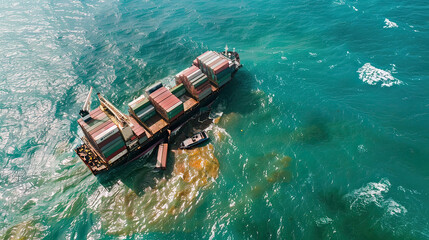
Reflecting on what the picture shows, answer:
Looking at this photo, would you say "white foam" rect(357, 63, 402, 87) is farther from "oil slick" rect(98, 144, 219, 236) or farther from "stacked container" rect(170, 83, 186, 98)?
"stacked container" rect(170, 83, 186, 98)

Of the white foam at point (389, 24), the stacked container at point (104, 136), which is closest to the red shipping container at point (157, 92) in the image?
the stacked container at point (104, 136)

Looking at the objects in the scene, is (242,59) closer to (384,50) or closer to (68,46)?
(384,50)

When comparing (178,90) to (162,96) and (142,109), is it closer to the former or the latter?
(162,96)

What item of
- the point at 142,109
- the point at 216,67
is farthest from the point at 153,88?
the point at 216,67

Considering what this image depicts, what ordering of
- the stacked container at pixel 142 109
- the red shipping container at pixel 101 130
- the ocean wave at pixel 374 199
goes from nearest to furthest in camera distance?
the ocean wave at pixel 374 199 → the red shipping container at pixel 101 130 → the stacked container at pixel 142 109

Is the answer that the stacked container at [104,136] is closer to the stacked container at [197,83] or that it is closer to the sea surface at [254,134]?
the sea surface at [254,134]

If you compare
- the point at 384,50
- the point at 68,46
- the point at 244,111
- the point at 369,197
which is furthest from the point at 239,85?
the point at 68,46
